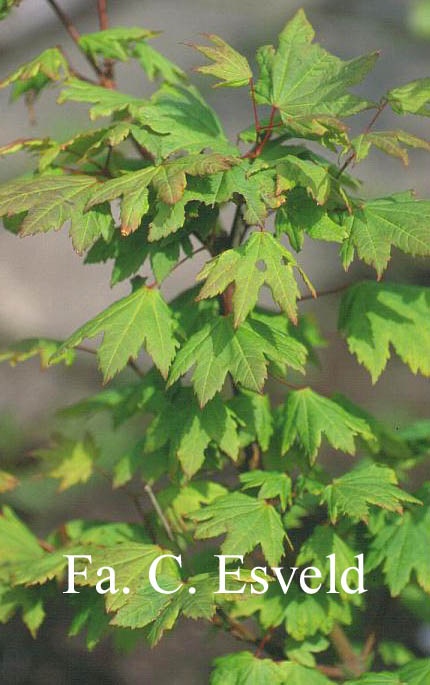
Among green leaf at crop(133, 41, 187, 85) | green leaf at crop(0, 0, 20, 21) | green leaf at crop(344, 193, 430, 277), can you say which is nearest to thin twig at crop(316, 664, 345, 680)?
green leaf at crop(344, 193, 430, 277)

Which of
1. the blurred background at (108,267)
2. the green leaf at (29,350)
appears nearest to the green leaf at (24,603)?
the green leaf at (29,350)

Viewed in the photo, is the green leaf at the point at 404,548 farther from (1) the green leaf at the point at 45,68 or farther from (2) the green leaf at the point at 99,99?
(1) the green leaf at the point at 45,68

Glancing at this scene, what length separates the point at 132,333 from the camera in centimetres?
109

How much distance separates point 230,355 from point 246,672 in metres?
0.47

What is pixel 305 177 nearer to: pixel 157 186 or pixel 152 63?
pixel 157 186

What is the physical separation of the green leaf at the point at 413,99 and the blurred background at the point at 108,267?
1615 millimetres

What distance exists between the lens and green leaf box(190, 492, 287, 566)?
1.09m

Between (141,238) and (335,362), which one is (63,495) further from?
(141,238)

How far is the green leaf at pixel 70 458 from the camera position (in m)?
1.49

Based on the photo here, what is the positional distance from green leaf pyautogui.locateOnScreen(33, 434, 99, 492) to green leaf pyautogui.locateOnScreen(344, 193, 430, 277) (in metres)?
0.67

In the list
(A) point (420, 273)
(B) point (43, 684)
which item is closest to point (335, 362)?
(A) point (420, 273)

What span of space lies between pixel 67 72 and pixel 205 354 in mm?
571

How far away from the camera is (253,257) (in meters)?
1.03

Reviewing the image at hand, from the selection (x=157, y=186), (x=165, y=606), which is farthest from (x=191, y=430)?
(x=157, y=186)
